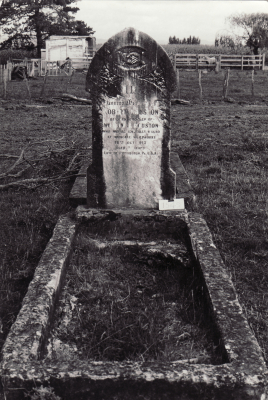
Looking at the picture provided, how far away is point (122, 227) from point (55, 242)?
2.78 feet

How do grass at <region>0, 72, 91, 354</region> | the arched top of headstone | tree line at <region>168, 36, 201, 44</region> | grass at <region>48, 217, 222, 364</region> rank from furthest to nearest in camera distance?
tree line at <region>168, 36, 201, 44</region> < the arched top of headstone < grass at <region>0, 72, 91, 354</region> < grass at <region>48, 217, 222, 364</region>

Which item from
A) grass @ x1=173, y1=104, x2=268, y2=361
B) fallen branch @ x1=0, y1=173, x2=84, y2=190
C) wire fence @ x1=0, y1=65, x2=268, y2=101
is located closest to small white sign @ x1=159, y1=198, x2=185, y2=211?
grass @ x1=173, y1=104, x2=268, y2=361

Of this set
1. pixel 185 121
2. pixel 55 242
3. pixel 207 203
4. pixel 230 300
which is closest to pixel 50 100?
pixel 185 121

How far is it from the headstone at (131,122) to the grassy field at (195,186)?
79 cm

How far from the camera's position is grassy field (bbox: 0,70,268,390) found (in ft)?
12.4

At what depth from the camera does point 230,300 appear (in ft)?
9.52

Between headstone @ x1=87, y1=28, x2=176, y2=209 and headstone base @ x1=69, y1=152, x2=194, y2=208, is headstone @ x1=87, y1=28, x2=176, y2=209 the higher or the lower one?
the higher one

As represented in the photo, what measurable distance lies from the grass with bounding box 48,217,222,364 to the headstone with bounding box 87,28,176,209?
41cm

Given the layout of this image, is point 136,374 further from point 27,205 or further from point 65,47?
point 65,47

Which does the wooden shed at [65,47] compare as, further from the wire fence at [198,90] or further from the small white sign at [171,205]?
the small white sign at [171,205]

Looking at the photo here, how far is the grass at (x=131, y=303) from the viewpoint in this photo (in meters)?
2.77

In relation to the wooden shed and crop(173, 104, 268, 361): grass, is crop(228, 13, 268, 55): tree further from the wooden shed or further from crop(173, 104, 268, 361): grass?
crop(173, 104, 268, 361): grass

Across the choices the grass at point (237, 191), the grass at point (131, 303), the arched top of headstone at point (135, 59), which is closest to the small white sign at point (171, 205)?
the grass at point (131, 303)

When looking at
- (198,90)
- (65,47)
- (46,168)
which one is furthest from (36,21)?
(46,168)
